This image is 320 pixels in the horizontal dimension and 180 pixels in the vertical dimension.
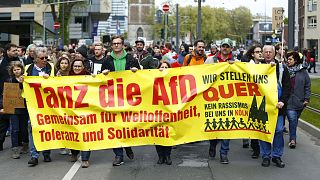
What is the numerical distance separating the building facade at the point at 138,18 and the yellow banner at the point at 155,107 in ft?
461

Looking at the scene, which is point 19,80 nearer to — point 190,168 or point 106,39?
point 190,168

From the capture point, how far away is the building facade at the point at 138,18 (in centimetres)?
14850

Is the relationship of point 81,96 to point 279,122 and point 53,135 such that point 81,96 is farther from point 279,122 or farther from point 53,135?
point 279,122

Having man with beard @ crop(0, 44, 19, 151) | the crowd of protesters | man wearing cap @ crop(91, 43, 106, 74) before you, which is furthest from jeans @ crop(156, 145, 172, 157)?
man with beard @ crop(0, 44, 19, 151)

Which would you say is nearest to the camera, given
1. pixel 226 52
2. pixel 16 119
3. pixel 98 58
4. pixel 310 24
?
pixel 226 52

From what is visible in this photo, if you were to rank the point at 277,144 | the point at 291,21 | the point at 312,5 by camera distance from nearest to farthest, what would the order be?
the point at 277,144
the point at 291,21
the point at 312,5

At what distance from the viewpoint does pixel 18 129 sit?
9266 millimetres

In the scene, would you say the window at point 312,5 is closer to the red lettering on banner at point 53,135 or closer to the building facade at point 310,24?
the building facade at point 310,24

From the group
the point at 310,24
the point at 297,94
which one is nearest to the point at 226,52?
the point at 297,94

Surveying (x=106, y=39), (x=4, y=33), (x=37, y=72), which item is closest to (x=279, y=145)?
(x=37, y=72)

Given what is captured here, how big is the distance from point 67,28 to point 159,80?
40.9 metres

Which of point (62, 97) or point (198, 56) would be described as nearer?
point (62, 97)

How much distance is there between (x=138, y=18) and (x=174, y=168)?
14579 centimetres

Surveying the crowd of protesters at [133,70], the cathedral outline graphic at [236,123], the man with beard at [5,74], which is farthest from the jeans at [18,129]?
the cathedral outline graphic at [236,123]
